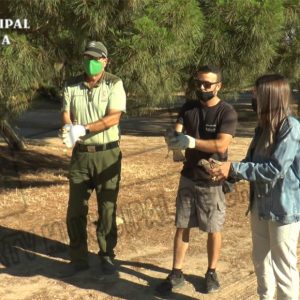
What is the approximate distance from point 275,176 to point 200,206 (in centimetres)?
96

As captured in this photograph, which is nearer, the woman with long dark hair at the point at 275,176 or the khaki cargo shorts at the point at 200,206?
the woman with long dark hair at the point at 275,176

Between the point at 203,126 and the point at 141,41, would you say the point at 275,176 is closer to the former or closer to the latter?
the point at 203,126

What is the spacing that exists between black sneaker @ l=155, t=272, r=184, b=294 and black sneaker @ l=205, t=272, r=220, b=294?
0.62 ft

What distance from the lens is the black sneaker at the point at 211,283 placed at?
407 cm

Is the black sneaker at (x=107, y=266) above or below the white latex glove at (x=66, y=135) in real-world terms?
below

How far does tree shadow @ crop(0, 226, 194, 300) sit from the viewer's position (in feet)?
Answer: 13.6

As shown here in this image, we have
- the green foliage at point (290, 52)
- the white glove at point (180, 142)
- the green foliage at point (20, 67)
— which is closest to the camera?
the white glove at point (180, 142)

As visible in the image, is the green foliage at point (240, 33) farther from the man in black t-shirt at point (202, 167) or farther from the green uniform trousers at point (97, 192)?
the green uniform trousers at point (97, 192)

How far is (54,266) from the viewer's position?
4629 millimetres

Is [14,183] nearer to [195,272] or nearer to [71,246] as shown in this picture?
[71,246]

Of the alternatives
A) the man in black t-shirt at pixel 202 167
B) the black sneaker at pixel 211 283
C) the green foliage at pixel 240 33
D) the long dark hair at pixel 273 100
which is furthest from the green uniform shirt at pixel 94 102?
the green foliage at pixel 240 33

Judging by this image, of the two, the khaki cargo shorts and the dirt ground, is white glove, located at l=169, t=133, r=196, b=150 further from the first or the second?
the dirt ground

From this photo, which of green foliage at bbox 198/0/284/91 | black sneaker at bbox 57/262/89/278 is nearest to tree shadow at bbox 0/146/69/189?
green foliage at bbox 198/0/284/91

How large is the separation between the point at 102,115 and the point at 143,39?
129 centimetres
